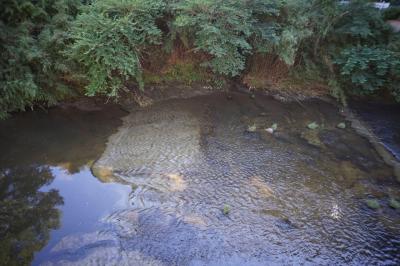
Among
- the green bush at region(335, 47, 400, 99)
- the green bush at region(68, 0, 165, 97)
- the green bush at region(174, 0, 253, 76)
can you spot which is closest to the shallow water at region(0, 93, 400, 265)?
the green bush at region(68, 0, 165, 97)

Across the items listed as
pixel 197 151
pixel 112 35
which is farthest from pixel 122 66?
pixel 197 151

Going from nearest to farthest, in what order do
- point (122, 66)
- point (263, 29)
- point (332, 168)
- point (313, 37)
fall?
point (332, 168)
point (122, 66)
point (263, 29)
point (313, 37)

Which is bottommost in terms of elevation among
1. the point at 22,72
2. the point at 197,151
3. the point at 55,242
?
the point at 55,242

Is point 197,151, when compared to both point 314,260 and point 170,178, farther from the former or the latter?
point 314,260

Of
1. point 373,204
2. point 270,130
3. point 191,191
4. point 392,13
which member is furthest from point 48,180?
point 392,13

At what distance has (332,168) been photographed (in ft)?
21.6

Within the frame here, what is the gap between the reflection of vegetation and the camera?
14.2 ft

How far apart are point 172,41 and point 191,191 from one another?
15.8 ft

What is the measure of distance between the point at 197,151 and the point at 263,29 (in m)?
4.20

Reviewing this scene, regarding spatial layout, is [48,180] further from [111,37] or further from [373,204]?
[373,204]

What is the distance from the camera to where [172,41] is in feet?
28.3

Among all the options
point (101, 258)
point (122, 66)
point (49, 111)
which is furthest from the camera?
point (49, 111)

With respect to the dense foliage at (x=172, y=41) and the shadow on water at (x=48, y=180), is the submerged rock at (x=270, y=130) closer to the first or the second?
the dense foliage at (x=172, y=41)

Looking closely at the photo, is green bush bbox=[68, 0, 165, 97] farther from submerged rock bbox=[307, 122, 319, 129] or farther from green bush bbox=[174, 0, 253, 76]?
submerged rock bbox=[307, 122, 319, 129]
